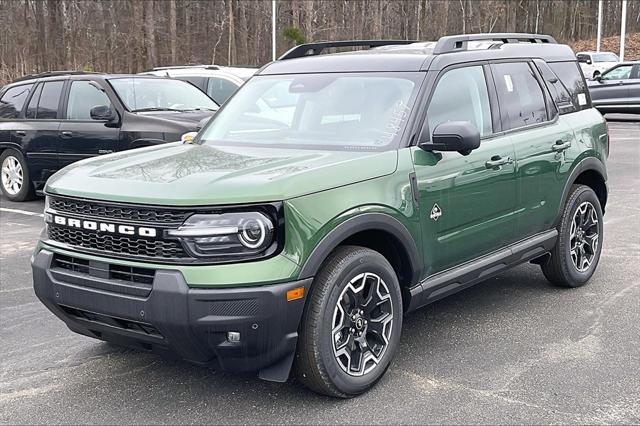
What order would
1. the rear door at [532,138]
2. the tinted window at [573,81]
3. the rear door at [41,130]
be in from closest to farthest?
the rear door at [532,138], the tinted window at [573,81], the rear door at [41,130]

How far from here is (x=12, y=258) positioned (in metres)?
7.17

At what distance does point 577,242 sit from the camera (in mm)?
5875

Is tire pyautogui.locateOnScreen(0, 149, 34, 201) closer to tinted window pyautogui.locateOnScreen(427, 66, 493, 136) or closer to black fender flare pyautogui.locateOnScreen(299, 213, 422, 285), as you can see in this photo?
tinted window pyautogui.locateOnScreen(427, 66, 493, 136)

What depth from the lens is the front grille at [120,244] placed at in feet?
11.5

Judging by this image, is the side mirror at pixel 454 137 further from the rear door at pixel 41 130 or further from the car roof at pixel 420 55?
the rear door at pixel 41 130

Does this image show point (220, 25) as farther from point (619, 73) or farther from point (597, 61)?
point (619, 73)

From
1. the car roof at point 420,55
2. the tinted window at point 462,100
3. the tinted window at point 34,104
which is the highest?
the car roof at point 420,55

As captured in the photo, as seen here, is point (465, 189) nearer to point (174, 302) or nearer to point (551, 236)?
point (551, 236)

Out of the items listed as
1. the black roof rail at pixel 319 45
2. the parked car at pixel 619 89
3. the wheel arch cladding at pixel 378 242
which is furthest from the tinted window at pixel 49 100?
the parked car at pixel 619 89

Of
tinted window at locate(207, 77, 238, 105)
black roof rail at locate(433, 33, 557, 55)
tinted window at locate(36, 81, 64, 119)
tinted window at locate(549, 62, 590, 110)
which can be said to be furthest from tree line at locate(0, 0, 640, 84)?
tinted window at locate(549, 62, 590, 110)

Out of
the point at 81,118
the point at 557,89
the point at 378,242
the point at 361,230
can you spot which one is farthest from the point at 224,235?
the point at 81,118

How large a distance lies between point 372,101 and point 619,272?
3006 millimetres

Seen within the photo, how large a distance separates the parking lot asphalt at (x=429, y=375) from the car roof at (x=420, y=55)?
1749 millimetres

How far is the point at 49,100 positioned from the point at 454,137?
7.93 m
